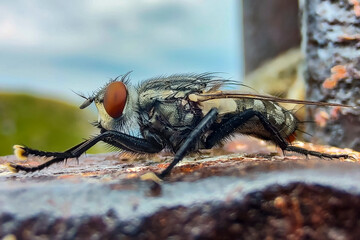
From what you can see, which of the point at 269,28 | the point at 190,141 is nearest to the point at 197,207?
the point at 190,141

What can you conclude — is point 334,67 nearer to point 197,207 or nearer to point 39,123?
point 197,207

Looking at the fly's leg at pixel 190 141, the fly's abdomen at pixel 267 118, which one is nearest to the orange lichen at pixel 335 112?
the fly's abdomen at pixel 267 118

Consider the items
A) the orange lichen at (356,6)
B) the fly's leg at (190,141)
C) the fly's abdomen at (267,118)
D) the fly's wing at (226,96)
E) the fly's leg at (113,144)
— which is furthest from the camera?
the orange lichen at (356,6)

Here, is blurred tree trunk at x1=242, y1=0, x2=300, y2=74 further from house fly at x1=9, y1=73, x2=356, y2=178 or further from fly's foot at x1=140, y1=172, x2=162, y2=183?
fly's foot at x1=140, y1=172, x2=162, y2=183

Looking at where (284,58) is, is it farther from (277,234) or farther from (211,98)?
(277,234)

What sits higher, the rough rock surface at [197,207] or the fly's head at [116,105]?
the fly's head at [116,105]

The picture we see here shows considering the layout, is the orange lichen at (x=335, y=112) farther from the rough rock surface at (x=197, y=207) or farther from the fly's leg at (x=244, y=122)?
the rough rock surface at (x=197, y=207)

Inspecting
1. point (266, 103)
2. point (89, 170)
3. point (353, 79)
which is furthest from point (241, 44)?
point (89, 170)
